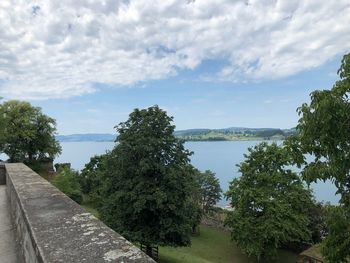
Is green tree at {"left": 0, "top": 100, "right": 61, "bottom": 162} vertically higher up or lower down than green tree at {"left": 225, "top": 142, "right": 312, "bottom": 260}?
higher up

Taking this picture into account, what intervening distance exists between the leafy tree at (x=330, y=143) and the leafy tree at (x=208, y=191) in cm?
3297

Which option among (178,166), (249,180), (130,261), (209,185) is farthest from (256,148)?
(130,261)

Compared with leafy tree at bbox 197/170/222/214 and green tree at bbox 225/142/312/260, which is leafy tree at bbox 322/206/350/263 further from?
leafy tree at bbox 197/170/222/214

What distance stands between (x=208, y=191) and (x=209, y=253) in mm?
13601

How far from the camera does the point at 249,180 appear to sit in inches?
1036

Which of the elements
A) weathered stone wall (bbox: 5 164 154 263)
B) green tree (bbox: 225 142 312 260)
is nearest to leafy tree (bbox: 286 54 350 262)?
weathered stone wall (bbox: 5 164 154 263)

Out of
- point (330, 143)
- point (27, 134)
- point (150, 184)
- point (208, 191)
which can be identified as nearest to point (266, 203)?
point (150, 184)

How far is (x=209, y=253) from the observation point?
2697cm

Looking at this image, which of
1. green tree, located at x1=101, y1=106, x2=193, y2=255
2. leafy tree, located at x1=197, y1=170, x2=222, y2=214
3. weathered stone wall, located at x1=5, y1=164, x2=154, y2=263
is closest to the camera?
weathered stone wall, located at x1=5, y1=164, x2=154, y2=263

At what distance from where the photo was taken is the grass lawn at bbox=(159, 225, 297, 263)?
73.9 ft

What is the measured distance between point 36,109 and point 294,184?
32.7 metres

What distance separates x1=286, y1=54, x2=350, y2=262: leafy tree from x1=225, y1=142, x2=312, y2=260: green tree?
16.8 meters

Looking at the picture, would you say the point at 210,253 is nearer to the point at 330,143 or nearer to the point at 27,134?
the point at 330,143

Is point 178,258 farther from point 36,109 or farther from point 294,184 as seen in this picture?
point 36,109
